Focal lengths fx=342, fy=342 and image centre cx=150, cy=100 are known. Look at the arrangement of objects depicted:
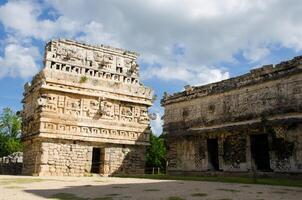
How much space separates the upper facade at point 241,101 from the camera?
15.3 meters

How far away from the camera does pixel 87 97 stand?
760 inches

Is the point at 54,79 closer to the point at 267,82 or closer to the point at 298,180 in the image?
the point at 267,82

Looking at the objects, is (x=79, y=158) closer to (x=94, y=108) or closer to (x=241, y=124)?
(x=94, y=108)

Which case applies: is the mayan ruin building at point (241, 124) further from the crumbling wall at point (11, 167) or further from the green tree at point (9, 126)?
the green tree at point (9, 126)

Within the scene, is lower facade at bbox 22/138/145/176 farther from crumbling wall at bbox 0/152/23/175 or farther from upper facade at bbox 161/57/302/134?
upper facade at bbox 161/57/302/134

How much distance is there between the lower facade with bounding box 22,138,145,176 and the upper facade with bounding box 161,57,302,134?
304 cm

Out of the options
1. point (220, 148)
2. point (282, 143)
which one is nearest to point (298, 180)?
point (282, 143)

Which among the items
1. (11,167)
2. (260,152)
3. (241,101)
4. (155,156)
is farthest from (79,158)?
(155,156)

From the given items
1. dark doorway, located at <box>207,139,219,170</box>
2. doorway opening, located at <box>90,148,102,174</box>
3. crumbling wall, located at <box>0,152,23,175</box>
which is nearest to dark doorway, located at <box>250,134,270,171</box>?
dark doorway, located at <box>207,139,219,170</box>

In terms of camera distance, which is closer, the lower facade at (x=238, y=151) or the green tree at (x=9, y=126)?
the lower facade at (x=238, y=151)

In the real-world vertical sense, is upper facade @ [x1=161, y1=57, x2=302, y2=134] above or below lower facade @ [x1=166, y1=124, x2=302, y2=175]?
above

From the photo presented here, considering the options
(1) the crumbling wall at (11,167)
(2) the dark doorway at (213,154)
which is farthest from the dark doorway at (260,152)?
(1) the crumbling wall at (11,167)

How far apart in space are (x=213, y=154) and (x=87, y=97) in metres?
7.71

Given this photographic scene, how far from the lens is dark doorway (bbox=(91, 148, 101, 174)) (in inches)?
774
